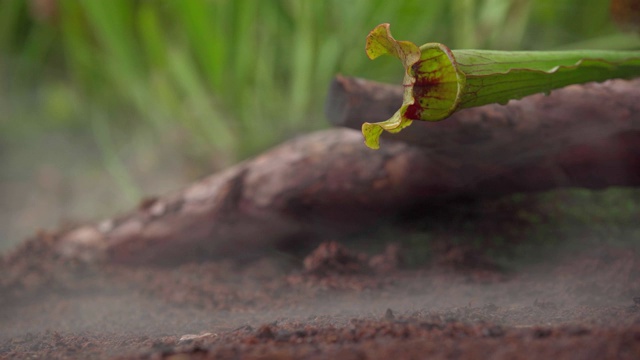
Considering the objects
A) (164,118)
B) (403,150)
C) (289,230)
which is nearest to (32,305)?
(289,230)

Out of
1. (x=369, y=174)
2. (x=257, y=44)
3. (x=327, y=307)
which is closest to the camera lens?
(x=327, y=307)

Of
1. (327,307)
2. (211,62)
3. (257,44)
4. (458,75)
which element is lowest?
(327,307)

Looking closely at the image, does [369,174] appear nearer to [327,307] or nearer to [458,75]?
[327,307]

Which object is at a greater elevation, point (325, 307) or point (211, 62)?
point (211, 62)

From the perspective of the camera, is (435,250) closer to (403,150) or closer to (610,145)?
(403,150)

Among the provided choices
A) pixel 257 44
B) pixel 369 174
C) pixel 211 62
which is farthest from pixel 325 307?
pixel 257 44

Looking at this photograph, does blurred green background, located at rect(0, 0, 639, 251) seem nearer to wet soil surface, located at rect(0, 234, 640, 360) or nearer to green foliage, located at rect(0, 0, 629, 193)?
green foliage, located at rect(0, 0, 629, 193)

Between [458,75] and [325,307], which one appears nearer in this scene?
[458,75]
